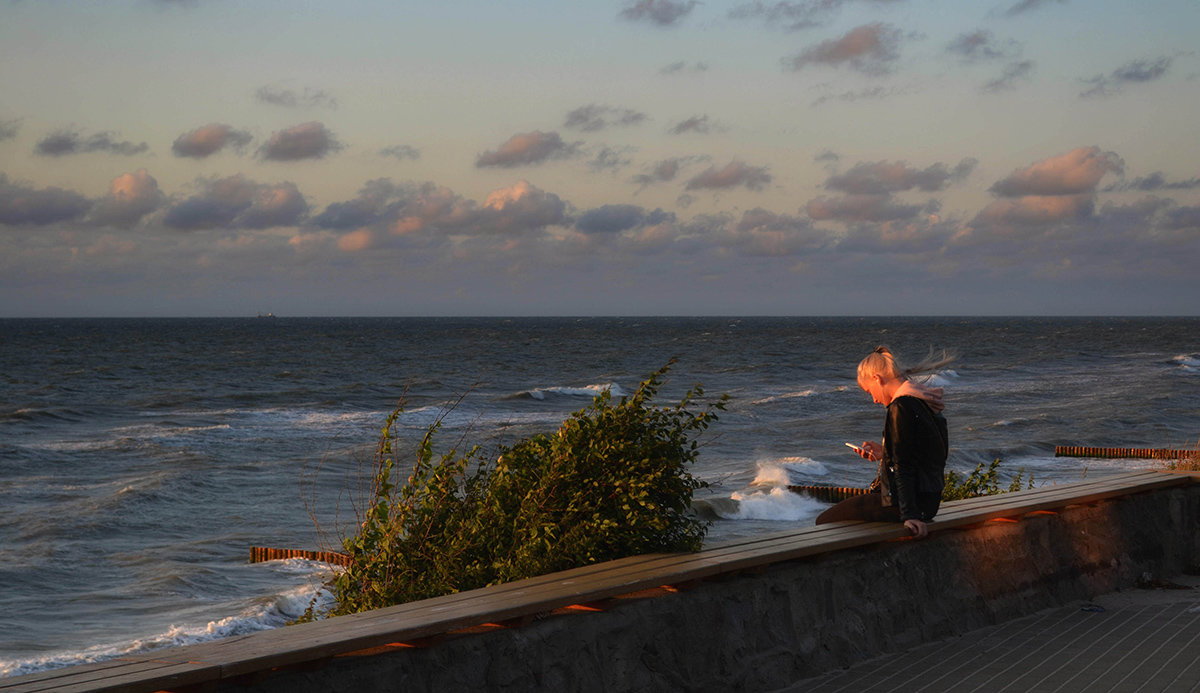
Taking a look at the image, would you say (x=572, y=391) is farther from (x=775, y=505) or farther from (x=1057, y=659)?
(x=1057, y=659)

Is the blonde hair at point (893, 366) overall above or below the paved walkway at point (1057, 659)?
above

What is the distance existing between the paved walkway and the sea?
288 centimetres

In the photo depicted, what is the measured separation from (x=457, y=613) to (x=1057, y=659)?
3.68 m

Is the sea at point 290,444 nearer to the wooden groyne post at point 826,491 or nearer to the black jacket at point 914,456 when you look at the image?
the wooden groyne post at point 826,491

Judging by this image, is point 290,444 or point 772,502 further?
point 290,444

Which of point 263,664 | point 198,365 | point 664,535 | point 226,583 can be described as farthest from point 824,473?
point 198,365

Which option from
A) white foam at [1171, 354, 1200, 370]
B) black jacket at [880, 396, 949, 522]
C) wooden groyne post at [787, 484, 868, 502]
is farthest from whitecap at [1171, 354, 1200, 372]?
black jacket at [880, 396, 949, 522]

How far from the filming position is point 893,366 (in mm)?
6832

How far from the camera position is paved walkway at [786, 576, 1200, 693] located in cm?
601

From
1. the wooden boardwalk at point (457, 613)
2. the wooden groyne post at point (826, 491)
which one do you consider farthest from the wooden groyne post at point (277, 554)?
the wooden boardwalk at point (457, 613)

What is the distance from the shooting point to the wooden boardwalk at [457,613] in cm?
388

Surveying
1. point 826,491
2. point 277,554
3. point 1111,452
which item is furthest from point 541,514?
point 1111,452

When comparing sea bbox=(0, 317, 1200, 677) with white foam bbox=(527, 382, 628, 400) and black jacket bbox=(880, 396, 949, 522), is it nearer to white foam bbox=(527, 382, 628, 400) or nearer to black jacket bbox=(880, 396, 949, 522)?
white foam bbox=(527, 382, 628, 400)

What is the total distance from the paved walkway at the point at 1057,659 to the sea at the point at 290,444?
288cm
